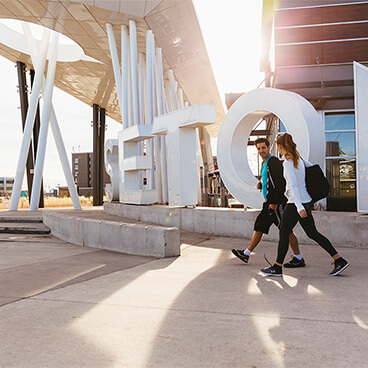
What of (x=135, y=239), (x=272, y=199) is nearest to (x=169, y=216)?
(x=135, y=239)

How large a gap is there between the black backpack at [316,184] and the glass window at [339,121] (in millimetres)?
9581

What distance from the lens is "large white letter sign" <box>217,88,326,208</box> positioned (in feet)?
27.4

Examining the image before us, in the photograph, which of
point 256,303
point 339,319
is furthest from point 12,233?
point 339,319

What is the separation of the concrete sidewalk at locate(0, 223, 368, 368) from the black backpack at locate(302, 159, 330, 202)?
107 cm

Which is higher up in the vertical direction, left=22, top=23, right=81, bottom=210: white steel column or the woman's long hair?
left=22, top=23, right=81, bottom=210: white steel column

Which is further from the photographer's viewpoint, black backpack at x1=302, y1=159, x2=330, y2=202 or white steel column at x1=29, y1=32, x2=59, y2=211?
white steel column at x1=29, y1=32, x2=59, y2=211

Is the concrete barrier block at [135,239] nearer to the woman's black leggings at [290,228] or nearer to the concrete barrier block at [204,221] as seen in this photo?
the concrete barrier block at [204,221]

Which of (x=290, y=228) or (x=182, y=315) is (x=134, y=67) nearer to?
(x=290, y=228)

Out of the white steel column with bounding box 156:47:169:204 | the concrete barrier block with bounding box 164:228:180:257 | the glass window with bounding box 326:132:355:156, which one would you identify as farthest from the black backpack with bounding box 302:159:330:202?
the white steel column with bounding box 156:47:169:204

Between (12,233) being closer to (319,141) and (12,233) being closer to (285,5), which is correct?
(319,141)

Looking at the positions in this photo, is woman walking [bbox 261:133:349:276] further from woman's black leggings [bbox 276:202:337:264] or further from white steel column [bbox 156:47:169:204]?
white steel column [bbox 156:47:169:204]

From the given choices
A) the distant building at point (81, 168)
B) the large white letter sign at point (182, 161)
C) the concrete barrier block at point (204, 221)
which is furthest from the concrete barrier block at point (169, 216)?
the distant building at point (81, 168)

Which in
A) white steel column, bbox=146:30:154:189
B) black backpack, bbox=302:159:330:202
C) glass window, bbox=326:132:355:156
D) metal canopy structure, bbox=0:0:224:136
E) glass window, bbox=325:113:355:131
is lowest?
black backpack, bbox=302:159:330:202

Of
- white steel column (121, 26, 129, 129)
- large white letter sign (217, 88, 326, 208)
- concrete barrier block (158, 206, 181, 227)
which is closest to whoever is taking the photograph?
large white letter sign (217, 88, 326, 208)
